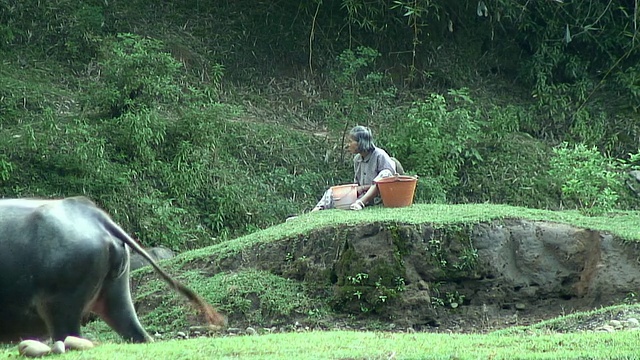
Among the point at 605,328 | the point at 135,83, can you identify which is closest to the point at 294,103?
the point at 135,83

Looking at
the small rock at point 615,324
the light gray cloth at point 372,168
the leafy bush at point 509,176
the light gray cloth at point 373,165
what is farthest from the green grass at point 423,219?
the leafy bush at point 509,176

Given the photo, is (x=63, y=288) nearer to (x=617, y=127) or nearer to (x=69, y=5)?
(x=69, y=5)

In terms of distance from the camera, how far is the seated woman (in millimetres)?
13047

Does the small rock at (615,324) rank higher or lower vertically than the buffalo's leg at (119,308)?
lower

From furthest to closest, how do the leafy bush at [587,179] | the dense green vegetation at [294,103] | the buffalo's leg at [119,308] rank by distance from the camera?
the dense green vegetation at [294,103] → the leafy bush at [587,179] → the buffalo's leg at [119,308]

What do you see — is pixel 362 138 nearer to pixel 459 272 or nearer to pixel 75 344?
pixel 459 272

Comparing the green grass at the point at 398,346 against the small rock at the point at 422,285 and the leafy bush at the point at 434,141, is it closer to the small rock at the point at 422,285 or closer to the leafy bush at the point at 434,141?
the small rock at the point at 422,285

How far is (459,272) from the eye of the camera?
11.3 metres

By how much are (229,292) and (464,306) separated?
2353mm

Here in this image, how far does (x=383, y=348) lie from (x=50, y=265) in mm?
2105

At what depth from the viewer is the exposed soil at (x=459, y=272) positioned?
11.1 metres

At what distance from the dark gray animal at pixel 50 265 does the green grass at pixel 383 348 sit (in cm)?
37

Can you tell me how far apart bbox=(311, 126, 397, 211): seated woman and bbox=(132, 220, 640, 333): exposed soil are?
1.69 m

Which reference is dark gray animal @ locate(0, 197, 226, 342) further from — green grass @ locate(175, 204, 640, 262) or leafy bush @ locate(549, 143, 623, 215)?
leafy bush @ locate(549, 143, 623, 215)
